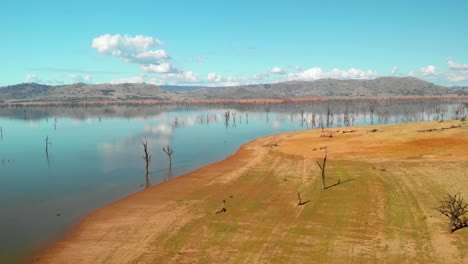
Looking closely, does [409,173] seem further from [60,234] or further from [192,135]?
[192,135]

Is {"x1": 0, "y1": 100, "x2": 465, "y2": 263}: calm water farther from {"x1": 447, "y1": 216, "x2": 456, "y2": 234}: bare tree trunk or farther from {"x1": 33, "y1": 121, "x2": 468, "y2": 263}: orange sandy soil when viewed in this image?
{"x1": 447, "y1": 216, "x2": 456, "y2": 234}: bare tree trunk

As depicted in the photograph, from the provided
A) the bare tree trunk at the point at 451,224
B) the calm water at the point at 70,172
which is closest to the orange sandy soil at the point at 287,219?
the bare tree trunk at the point at 451,224

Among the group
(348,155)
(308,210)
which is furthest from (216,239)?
(348,155)

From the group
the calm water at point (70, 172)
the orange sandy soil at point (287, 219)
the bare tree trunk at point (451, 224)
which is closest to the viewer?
the orange sandy soil at point (287, 219)

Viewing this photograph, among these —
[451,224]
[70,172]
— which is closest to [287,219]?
[451,224]

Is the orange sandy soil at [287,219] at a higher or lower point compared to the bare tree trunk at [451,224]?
lower

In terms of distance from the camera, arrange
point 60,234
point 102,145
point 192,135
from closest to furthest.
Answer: point 60,234 < point 102,145 < point 192,135

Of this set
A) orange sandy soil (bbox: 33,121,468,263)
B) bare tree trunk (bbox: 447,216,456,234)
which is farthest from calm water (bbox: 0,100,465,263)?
bare tree trunk (bbox: 447,216,456,234)

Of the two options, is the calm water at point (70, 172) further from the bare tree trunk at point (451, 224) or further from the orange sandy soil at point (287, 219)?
the bare tree trunk at point (451, 224)
